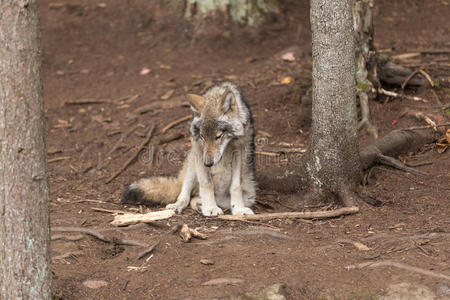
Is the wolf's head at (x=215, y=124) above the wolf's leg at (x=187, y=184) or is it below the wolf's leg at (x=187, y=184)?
above

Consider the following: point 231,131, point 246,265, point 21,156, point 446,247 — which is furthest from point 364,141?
point 21,156

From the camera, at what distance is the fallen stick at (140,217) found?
657 centimetres

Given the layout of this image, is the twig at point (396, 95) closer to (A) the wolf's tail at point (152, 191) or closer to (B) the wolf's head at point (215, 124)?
(B) the wolf's head at point (215, 124)

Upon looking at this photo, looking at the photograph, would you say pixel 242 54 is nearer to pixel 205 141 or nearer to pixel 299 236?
pixel 205 141

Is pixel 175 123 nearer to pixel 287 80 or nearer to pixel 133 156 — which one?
pixel 133 156

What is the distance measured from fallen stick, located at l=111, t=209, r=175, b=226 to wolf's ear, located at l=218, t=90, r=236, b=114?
159 centimetres

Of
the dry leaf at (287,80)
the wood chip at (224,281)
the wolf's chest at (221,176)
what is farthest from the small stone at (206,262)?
the dry leaf at (287,80)

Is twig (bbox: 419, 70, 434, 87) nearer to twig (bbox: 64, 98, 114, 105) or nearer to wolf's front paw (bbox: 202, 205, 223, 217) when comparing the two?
wolf's front paw (bbox: 202, 205, 223, 217)

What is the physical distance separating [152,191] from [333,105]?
2.88m

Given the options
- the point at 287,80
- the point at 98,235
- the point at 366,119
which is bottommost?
the point at 98,235

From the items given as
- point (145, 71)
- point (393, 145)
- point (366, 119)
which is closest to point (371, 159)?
point (393, 145)

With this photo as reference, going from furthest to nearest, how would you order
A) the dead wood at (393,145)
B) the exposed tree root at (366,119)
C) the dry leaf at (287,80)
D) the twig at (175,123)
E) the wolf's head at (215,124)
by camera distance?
the dry leaf at (287,80) < the twig at (175,123) < the exposed tree root at (366,119) < the dead wood at (393,145) < the wolf's head at (215,124)

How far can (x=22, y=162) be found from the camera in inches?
162

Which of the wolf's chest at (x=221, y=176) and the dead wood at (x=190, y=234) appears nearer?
the dead wood at (x=190, y=234)
